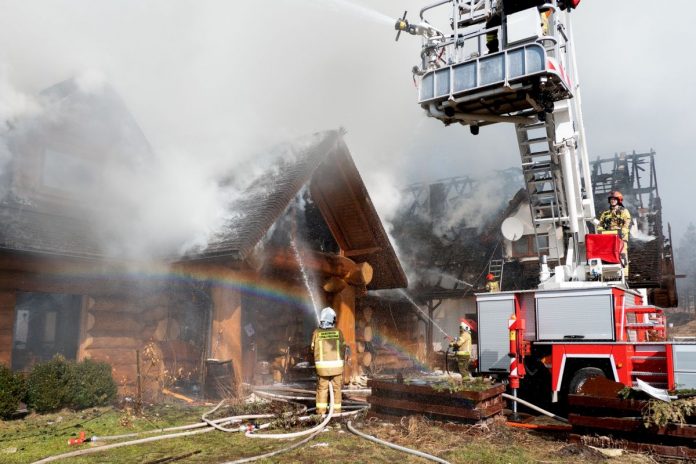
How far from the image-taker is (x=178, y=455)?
6.08 meters

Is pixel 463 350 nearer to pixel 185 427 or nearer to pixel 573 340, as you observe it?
pixel 573 340

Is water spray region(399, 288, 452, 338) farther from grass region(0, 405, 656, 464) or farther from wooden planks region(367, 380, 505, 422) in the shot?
grass region(0, 405, 656, 464)

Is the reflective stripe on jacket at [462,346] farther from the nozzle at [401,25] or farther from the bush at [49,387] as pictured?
the bush at [49,387]

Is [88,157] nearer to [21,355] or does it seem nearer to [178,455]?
[21,355]

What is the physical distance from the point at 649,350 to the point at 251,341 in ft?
27.3

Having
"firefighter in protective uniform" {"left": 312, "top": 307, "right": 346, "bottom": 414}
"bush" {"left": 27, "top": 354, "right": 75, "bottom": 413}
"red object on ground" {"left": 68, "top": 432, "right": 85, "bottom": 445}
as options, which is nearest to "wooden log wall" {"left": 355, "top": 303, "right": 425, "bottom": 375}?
"firefighter in protective uniform" {"left": 312, "top": 307, "right": 346, "bottom": 414}

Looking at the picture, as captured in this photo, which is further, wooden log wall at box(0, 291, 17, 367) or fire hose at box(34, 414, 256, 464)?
wooden log wall at box(0, 291, 17, 367)

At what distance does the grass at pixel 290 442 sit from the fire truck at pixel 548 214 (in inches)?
88.1

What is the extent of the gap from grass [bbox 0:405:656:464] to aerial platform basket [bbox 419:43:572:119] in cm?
497

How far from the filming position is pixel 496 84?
8625 millimetres

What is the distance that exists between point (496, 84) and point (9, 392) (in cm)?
835

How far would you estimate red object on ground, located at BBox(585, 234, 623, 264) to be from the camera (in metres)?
10.2

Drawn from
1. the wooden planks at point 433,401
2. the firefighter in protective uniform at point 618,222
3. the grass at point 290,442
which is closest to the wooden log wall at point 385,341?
the wooden planks at point 433,401

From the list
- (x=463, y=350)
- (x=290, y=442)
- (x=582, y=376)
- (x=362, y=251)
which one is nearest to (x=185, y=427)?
(x=290, y=442)
